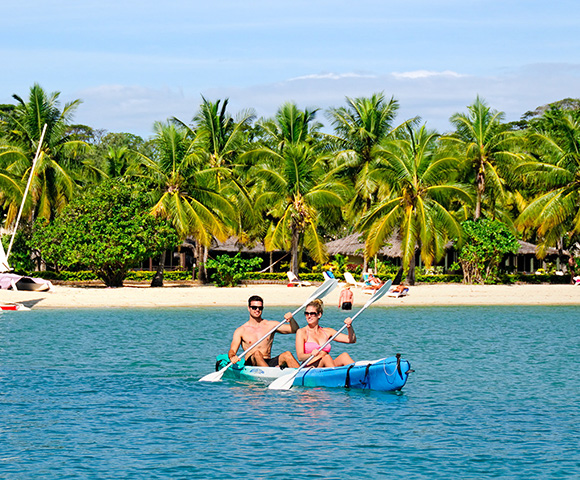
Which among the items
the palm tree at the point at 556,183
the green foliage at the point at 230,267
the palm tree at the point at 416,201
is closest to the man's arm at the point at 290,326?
the palm tree at the point at 416,201

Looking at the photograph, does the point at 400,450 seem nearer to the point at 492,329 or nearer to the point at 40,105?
the point at 492,329

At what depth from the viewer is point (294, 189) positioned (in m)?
40.5

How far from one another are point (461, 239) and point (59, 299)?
1834 cm

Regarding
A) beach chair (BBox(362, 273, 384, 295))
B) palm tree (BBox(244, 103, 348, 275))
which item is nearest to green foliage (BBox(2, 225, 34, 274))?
palm tree (BBox(244, 103, 348, 275))

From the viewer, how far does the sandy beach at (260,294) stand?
33406 millimetres

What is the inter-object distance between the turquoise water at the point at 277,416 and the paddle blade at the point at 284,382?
13 cm

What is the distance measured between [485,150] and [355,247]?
10498 mm

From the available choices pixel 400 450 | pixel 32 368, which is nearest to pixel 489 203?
pixel 32 368

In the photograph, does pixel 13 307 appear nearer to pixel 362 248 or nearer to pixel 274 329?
pixel 274 329

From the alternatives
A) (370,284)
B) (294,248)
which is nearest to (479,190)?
(370,284)

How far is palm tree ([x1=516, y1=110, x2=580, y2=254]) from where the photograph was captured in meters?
39.0

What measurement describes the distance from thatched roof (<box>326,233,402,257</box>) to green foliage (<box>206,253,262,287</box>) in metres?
8.22

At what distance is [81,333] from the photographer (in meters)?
23.7

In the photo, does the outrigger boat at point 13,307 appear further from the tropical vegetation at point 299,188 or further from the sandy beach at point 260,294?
the tropical vegetation at point 299,188
